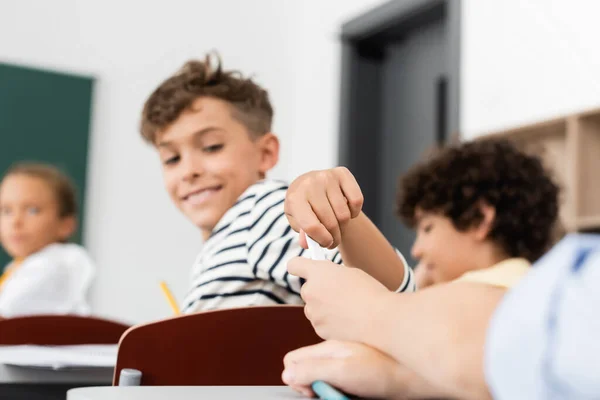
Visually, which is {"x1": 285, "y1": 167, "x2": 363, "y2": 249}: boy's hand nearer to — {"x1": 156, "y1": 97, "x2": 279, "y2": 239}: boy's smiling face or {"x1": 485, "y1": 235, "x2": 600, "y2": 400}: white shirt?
{"x1": 485, "y1": 235, "x2": 600, "y2": 400}: white shirt

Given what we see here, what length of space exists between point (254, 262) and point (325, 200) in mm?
299

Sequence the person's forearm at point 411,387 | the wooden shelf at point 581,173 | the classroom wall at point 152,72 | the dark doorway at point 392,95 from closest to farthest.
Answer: the person's forearm at point 411,387 → the wooden shelf at point 581,173 → the dark doorway at point 392,95 → the classroom wall at point 152,72

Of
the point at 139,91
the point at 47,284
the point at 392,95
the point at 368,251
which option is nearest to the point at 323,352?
the point at 368,251

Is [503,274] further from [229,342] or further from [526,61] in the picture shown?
[526,61]

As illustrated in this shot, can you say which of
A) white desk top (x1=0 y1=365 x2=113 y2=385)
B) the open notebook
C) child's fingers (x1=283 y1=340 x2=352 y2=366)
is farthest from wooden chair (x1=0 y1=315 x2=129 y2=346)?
child's fingers (x1=283 y1=340 x2=352 y2=366)

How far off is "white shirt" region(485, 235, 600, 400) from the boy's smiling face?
91 cm

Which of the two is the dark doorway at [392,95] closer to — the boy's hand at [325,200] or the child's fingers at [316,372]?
the boy's hand at [325,200]

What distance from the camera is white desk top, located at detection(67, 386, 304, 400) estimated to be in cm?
43

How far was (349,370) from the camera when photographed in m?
0.44

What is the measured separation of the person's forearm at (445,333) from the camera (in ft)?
1.11

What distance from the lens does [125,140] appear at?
355 centimetres

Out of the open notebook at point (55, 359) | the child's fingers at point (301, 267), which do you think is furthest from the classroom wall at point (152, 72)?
the child's fingers at point (301, 267)

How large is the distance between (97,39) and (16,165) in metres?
0.75

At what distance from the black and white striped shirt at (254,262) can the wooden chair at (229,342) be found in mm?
175
